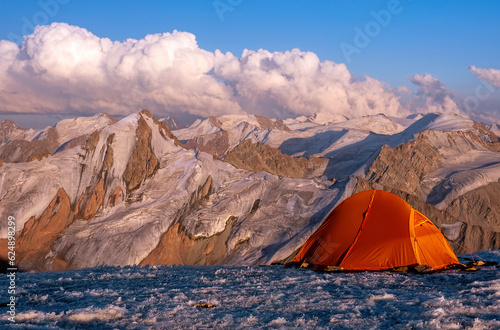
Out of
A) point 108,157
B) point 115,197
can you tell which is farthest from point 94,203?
point 108,157

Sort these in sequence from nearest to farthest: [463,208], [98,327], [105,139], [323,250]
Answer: [98,327] → [323,250] → [105,139] → [463,208]

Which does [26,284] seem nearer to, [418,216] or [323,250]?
[323,250]

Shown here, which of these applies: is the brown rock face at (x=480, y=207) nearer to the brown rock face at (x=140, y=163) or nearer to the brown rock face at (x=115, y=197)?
the brown rock face at (x=140, y=163)

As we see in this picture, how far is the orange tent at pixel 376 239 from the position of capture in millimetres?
18152

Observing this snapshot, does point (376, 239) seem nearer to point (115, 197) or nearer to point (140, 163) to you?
point (115, 197)

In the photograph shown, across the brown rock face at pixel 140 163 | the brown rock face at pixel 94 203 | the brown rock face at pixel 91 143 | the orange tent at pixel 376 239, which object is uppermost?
the brown rock face at pixel 91 143

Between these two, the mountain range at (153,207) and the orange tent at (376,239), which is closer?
the orange tent at (376,239)

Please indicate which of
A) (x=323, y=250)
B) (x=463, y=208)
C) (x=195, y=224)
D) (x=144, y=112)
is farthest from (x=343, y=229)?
(x=463, y=208)

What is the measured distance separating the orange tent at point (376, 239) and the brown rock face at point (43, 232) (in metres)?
70.4

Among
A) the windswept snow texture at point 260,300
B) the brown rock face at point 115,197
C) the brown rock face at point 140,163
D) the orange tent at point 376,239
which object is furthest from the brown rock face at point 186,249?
the windswept snow texture at point 260,300

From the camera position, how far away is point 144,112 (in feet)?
382

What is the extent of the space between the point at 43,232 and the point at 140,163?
25.1 m

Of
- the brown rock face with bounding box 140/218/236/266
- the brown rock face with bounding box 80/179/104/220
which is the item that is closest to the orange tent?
the brown rock face with bounding box 140/218/236/266

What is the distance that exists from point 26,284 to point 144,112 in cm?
10512
